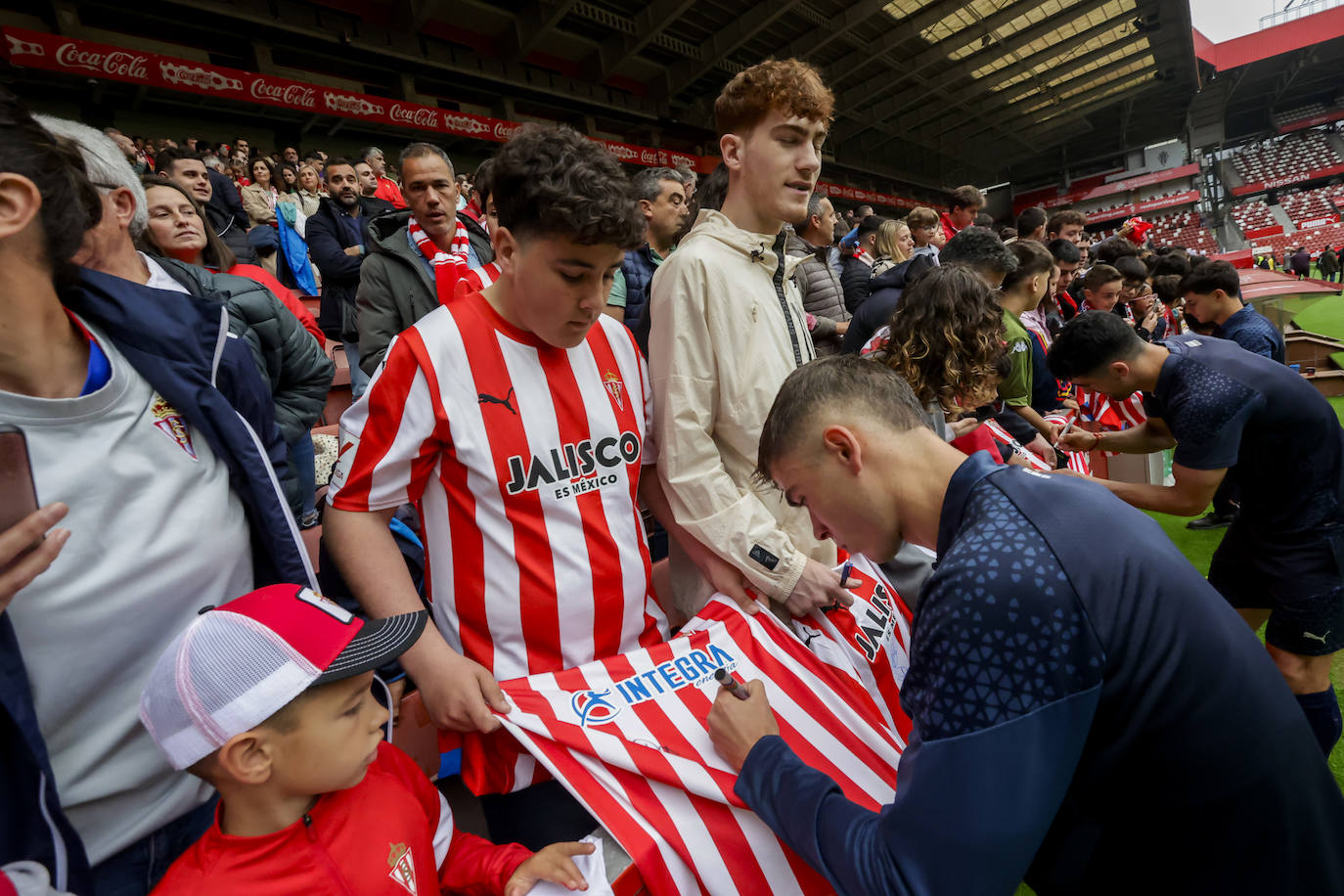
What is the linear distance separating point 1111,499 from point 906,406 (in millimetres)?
403

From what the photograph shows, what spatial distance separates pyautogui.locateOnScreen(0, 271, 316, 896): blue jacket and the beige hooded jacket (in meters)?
0.90

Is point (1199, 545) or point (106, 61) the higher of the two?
point (106, 61)

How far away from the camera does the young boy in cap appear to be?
967 mm

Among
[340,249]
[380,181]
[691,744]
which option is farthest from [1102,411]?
[380,181]

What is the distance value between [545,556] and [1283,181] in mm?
54358

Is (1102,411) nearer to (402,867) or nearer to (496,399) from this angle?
(496,399)

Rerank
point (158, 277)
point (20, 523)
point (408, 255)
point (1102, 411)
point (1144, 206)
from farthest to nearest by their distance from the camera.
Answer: point (1144, 206)
point (1102, 411)
point (408, 255)
point (158, 277)
point (20, 523)

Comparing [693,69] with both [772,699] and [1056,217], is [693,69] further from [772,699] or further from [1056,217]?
[772,699]

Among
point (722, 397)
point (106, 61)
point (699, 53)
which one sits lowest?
point (722, 397)

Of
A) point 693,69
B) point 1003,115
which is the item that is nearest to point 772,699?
point 693,69

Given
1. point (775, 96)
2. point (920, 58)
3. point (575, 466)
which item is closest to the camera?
point (575, 466)

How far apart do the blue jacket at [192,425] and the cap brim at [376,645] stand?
34cm

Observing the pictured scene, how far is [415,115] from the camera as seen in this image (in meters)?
16.2

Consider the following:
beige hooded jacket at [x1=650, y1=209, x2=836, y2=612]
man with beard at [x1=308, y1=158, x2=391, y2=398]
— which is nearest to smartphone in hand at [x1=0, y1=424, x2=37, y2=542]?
beige hooded jacket at [x1=650, y1=209, x2=836, y2=612]
